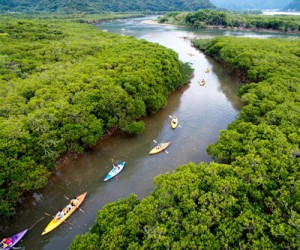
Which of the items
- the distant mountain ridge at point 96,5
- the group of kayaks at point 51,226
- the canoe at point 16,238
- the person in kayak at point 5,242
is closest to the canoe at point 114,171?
the group of kayaks at point 51,226

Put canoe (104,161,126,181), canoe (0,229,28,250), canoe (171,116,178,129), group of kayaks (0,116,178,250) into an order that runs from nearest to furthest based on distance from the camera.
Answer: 1. canoe (0,229,28,250)
2. group of kayaks (0,116,178,250)
3. canoe (104,161,126,181)
4. canoe (171,116,178,129)

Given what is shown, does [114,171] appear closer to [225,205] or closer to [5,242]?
[5,242]

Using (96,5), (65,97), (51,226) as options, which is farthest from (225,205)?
(96,5)

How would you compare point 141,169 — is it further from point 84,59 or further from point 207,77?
point 207,77

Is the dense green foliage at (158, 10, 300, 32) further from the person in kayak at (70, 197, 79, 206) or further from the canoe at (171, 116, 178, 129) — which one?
the person in kayak at (70, 197, 79, 206)

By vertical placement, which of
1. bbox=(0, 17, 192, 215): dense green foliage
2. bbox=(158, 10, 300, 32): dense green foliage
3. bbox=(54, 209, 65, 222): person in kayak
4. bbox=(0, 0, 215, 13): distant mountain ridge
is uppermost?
bbox=(0, 0, 215, 13): distant mountain ridge

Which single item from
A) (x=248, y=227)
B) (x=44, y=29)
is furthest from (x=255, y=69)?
(x=44, y=29)

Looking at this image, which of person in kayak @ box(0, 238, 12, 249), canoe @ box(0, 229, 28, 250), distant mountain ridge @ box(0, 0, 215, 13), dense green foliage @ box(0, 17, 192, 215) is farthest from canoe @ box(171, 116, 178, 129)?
distant mountain ridge @ box(0, 0, 215, 13)
